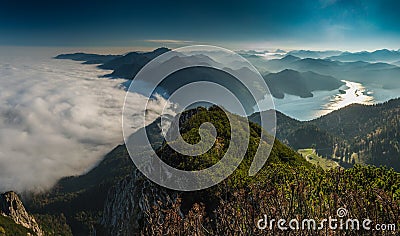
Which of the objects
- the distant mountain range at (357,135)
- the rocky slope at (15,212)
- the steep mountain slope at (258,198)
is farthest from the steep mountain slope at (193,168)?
the rocky slope at (15,212)

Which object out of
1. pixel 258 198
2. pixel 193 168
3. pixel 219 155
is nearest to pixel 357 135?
pixel 219 155

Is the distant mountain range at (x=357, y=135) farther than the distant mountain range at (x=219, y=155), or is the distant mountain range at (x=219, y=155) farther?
the distant mountain range at (x=357, y=135)

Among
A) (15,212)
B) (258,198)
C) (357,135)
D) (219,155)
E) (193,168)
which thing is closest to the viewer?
(258,198)

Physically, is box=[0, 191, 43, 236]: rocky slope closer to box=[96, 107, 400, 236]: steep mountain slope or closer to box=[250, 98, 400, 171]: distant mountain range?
box=[250, 98, 400, 171]: distant mountain range

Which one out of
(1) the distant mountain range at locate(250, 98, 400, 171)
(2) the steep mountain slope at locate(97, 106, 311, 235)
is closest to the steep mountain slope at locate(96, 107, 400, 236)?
(2) the steep mountain slope at locate(97, 106, 311, 235)

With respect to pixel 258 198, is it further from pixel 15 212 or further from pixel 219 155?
pixel 15 212

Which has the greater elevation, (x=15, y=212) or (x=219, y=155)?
(x=219, y=155)

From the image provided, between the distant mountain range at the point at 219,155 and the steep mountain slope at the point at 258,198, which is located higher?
the steep mountain slope at the point at 258,198

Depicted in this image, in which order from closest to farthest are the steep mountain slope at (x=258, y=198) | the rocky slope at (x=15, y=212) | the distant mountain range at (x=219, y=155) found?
the steep mountain slope at (x=258, y=198) < the distant mountain range at (x=219, y=155) < the rocky slope at (x=15, y=212)

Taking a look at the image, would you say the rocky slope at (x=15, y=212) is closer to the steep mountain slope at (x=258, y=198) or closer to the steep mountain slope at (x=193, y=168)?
the steep mountain slope at (x=193, y=168)

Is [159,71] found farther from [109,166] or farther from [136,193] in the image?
[109,166]
